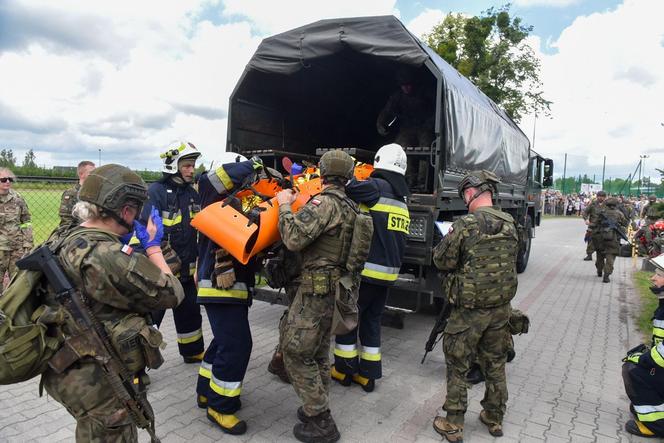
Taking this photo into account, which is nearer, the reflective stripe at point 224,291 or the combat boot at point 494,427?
the reflective stripe at point 224,291

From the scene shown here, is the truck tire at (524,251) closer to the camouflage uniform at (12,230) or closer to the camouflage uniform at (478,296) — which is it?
the camouflage uniform at (478,296)

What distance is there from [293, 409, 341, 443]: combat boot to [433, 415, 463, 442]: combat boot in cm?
73

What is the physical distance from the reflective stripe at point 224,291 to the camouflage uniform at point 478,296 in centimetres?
133

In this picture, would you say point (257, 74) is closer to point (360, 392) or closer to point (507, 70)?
point (360, 392)

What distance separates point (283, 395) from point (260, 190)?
5.41ft

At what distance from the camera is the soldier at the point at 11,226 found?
5441 millimetres

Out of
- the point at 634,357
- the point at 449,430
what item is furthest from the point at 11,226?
the point at 634,357

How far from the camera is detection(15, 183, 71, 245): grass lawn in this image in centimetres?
677

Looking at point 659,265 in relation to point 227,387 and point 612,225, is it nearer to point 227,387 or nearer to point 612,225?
point 227,387

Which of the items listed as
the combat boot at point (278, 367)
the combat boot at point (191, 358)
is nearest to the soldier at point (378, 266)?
the combat boot at point (278, 367)

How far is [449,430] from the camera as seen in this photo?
300 cm

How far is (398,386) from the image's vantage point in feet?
12.6

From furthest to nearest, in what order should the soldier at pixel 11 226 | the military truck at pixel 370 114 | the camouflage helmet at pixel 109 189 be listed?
the soldier at pixel 11 226
the military truck at pixel 370 114
the camouflage helmet at pixel 109 189

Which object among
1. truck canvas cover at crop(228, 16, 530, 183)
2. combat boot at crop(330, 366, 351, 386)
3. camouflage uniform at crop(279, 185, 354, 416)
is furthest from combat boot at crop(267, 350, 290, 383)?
truck canvas cover at crop(228, 16, 530, 183)
